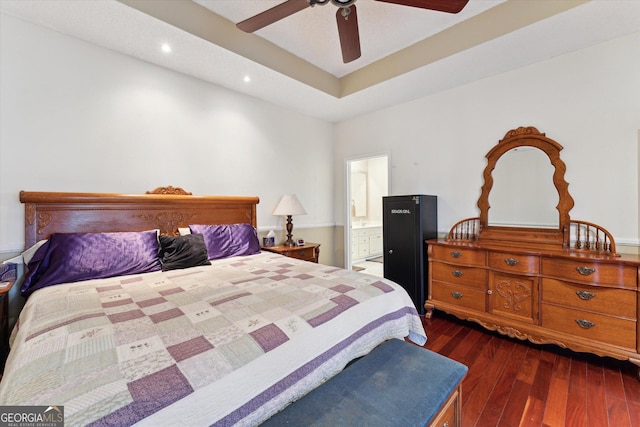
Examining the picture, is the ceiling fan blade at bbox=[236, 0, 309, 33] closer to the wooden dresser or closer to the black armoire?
the black armoire

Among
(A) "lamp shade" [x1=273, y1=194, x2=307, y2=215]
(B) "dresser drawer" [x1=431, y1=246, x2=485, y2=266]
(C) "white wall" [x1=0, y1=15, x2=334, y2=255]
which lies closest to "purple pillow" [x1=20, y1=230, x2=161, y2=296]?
(C) "white wall" [x1=0, y1=15, x2=334, y2=255]

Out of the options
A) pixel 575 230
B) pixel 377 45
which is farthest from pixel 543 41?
pixel 575 230

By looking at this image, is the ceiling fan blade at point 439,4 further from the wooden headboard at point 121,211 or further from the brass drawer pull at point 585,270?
the wooden headboard at point 121,211

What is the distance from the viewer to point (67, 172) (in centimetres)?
232

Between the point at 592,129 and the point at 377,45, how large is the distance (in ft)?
7.28

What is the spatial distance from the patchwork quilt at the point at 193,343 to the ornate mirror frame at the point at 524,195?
181 cm

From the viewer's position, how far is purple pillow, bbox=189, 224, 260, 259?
2.76 metres

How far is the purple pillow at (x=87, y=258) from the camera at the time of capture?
1916 mm

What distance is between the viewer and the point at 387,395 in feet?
3.66

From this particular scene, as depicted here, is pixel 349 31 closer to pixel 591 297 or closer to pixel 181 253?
pixel 181 253

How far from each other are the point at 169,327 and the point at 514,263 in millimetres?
2808

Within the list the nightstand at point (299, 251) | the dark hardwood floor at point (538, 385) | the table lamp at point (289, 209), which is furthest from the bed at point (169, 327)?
the table lamp at point (289, 209)

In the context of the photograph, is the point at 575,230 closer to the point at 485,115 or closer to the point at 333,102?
the point at 485,115
